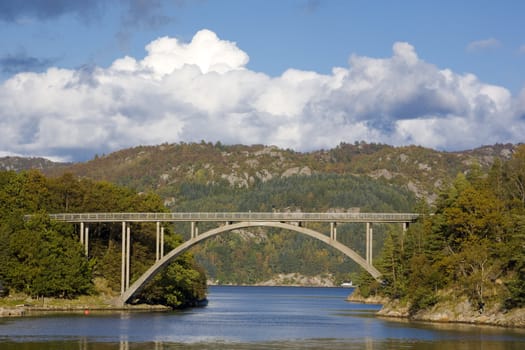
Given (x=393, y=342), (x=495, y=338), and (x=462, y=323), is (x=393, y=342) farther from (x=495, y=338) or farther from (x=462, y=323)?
(x=462, y=323)

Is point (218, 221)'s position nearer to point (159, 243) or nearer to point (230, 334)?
point (159, 243)

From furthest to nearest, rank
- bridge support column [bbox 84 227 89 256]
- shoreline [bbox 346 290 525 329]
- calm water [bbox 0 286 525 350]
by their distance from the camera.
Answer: bridge support column [bbox 84 227 89 256], shoreline [bbox 346 290 525 329], calm water [bbox 0 286 525 350]

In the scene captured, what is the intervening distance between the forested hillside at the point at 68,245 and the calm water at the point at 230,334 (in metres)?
7.95

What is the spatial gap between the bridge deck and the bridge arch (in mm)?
800

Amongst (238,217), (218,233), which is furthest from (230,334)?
Answer: (218,233)

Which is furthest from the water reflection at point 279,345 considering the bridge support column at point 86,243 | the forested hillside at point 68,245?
the bridge support column at point 86,243

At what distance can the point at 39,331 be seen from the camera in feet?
229

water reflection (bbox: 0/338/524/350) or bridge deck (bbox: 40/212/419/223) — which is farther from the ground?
bridge deck (bbox: 40/212/419/223)

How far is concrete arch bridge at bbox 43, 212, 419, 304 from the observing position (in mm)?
92500

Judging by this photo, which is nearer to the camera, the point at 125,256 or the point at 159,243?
the point at 125,256

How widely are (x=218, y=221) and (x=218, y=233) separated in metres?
1.23

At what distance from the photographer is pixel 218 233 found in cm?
9588

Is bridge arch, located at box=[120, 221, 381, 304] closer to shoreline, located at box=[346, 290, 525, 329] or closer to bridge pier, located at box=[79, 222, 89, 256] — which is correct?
shoreline, located at box=[346, 290, 525, 329]

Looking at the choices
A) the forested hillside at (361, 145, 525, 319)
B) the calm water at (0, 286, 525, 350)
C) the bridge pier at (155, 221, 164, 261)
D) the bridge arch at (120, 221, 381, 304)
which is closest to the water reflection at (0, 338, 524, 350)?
the calm water at (0, 286, 525, 350)
